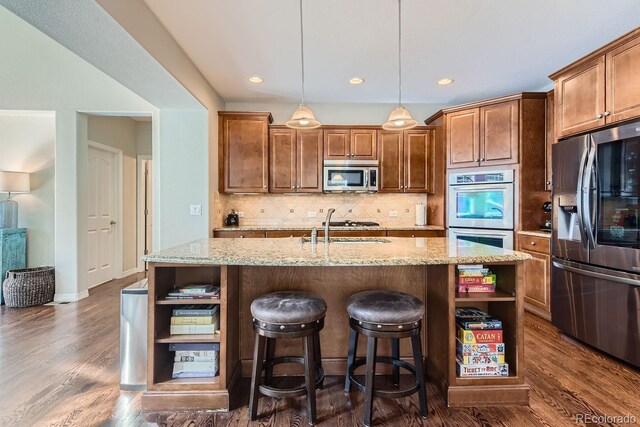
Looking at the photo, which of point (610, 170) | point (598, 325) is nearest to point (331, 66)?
point (610, 170)

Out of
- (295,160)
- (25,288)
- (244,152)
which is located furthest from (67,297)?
(295,160)

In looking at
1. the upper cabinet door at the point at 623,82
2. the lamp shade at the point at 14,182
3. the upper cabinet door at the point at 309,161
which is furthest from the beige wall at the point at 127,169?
the upper cabinet door at the point at 623,82

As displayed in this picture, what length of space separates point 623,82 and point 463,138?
1.63 m

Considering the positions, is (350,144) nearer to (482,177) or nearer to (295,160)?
(295,160)

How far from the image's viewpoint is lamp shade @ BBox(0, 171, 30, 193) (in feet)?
11.8

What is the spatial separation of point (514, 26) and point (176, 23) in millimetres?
2756

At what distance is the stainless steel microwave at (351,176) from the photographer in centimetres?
411

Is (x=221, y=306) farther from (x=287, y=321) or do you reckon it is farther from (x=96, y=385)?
(x=96, y=385)

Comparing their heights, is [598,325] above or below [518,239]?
below

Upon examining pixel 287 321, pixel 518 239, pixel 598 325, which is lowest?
pixel 598 325

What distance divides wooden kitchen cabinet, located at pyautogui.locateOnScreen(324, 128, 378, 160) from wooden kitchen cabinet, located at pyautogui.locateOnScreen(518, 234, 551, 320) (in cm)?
207

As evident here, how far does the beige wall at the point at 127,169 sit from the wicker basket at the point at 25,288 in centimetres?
148

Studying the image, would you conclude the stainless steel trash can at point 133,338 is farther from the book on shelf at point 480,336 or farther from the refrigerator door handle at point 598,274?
the refrigerator door handle at point 598,274

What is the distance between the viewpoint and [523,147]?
3.41m
